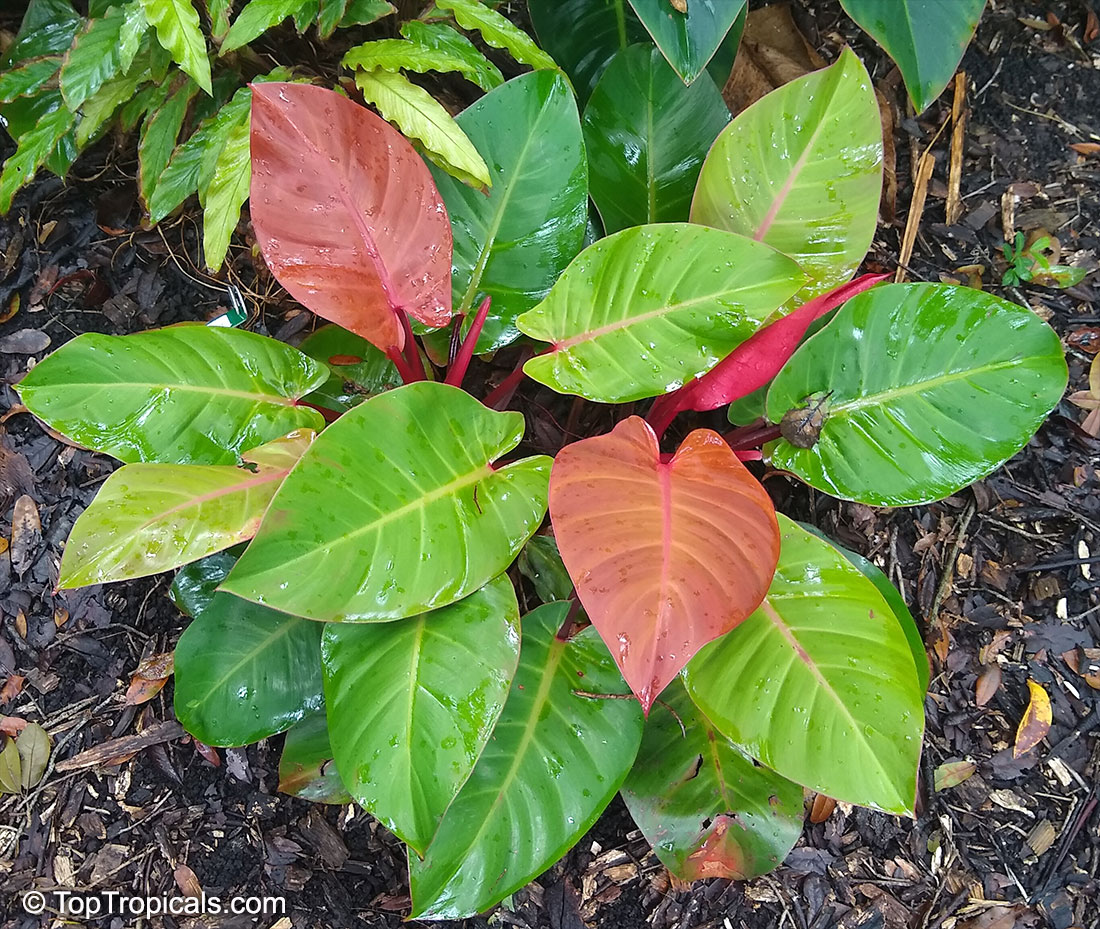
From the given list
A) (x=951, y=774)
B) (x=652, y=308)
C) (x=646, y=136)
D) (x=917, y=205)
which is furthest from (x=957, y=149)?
(x=951, y=774)

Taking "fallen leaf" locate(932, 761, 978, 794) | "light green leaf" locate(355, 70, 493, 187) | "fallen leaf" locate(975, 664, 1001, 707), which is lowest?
"fallen leaf" locate(932, 761, 978, 794)

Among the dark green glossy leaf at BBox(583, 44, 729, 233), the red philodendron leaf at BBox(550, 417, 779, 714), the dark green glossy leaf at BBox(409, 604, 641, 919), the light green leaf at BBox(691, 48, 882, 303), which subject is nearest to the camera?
the red philodendron leaf at BBox(550, 417, 779, 714)

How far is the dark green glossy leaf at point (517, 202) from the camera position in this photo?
4.08 feet

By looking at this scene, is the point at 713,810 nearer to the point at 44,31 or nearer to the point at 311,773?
the point at 311,773

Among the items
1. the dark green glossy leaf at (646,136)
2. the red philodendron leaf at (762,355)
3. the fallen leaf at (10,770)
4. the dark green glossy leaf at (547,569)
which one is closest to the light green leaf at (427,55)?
the dark green glossy leaf at (646,136)

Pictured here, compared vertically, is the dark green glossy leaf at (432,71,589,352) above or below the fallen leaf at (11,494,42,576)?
above

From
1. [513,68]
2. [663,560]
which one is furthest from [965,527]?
[513,68]

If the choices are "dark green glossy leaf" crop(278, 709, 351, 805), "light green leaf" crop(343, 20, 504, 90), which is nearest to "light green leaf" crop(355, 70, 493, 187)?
"light green leaf" crop(343, 20, 504, 90)

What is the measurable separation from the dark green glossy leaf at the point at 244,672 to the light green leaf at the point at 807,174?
0.92m

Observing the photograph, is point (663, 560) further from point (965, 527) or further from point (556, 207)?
point (965, 527)

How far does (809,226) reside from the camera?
126 centimetres

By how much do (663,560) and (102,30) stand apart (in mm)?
1198

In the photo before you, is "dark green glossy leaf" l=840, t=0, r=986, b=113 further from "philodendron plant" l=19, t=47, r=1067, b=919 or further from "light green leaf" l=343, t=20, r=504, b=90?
"light green leaf" l=343, t=20, r=504, b=90

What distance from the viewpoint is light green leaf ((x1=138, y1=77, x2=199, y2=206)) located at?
4.53 feet
